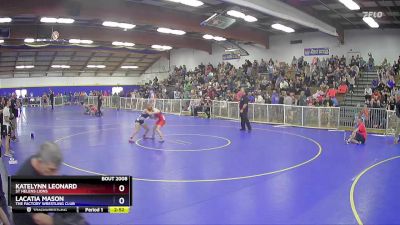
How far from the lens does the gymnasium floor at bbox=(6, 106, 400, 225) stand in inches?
270

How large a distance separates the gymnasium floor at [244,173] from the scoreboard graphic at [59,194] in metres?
3.15

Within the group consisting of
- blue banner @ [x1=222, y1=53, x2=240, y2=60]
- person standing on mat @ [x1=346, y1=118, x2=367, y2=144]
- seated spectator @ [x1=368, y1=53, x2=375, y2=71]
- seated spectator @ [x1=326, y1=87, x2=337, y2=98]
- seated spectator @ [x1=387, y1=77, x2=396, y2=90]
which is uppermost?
blue banner @ [x1=222, y1=53, x2=240, y2=60]

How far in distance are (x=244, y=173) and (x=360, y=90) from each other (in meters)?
17.4

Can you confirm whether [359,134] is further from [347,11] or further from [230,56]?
[230,56]

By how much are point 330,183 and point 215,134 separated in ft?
28.6

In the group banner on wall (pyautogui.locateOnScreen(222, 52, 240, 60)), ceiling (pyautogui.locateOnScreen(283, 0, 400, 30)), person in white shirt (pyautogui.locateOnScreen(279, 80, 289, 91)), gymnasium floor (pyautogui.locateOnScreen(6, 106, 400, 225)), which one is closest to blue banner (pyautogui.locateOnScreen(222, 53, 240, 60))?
banner on wall (pyautogui.locateOnScreen(222, 52, 240, 60))

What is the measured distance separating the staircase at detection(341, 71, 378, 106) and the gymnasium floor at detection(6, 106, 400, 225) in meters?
6.40

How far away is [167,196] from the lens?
7.96 m

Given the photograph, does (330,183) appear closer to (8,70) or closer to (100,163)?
(100,163)

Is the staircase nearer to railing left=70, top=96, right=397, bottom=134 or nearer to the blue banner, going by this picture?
railing left=70, top=96, right=397, bottom=134

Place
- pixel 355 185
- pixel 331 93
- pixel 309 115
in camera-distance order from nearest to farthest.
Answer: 1. pixel 355 185
2. pixel 309 115
3. pixel 331 93

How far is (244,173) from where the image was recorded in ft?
32.4

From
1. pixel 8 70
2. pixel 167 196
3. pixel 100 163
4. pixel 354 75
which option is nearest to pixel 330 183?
pixel 167 196

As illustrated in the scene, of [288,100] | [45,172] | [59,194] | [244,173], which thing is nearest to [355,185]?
[244,173]
